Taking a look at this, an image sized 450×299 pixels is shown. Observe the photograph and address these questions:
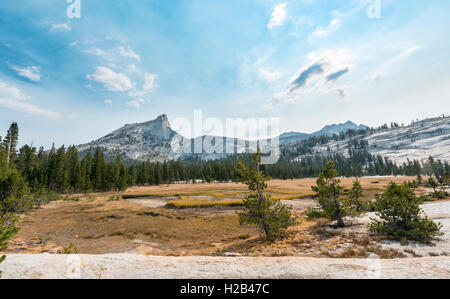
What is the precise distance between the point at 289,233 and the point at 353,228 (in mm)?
5560

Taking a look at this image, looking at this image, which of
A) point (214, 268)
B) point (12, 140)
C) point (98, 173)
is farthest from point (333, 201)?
point (12, 140)

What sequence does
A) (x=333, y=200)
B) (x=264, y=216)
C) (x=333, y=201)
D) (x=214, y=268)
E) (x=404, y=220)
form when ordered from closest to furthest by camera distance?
(x=214, y=268)
(x=404, y=220)
(x=264, y=216)
(x=333, y=201)
(x=333, y=200)

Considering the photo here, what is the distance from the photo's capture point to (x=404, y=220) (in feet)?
40.8

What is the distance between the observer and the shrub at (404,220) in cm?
1133

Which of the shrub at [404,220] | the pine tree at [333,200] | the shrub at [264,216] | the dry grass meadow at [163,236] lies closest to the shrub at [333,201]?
the pine tree at [333,200]

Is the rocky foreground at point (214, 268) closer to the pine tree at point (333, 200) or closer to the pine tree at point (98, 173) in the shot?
the pine tree at point (333, 200)

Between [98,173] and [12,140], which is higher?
[12,140]

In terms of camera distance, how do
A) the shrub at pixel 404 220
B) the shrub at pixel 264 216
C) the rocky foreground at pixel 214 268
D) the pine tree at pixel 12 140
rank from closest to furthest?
the rocky foreground at pixel 214 268
the shrub at pixel 404 220
the shrub at pixel 264 216
the pine tree at pixel 12 140

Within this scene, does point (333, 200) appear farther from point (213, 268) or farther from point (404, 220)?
point (213, 268)

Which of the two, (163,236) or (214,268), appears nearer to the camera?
(214,268)
